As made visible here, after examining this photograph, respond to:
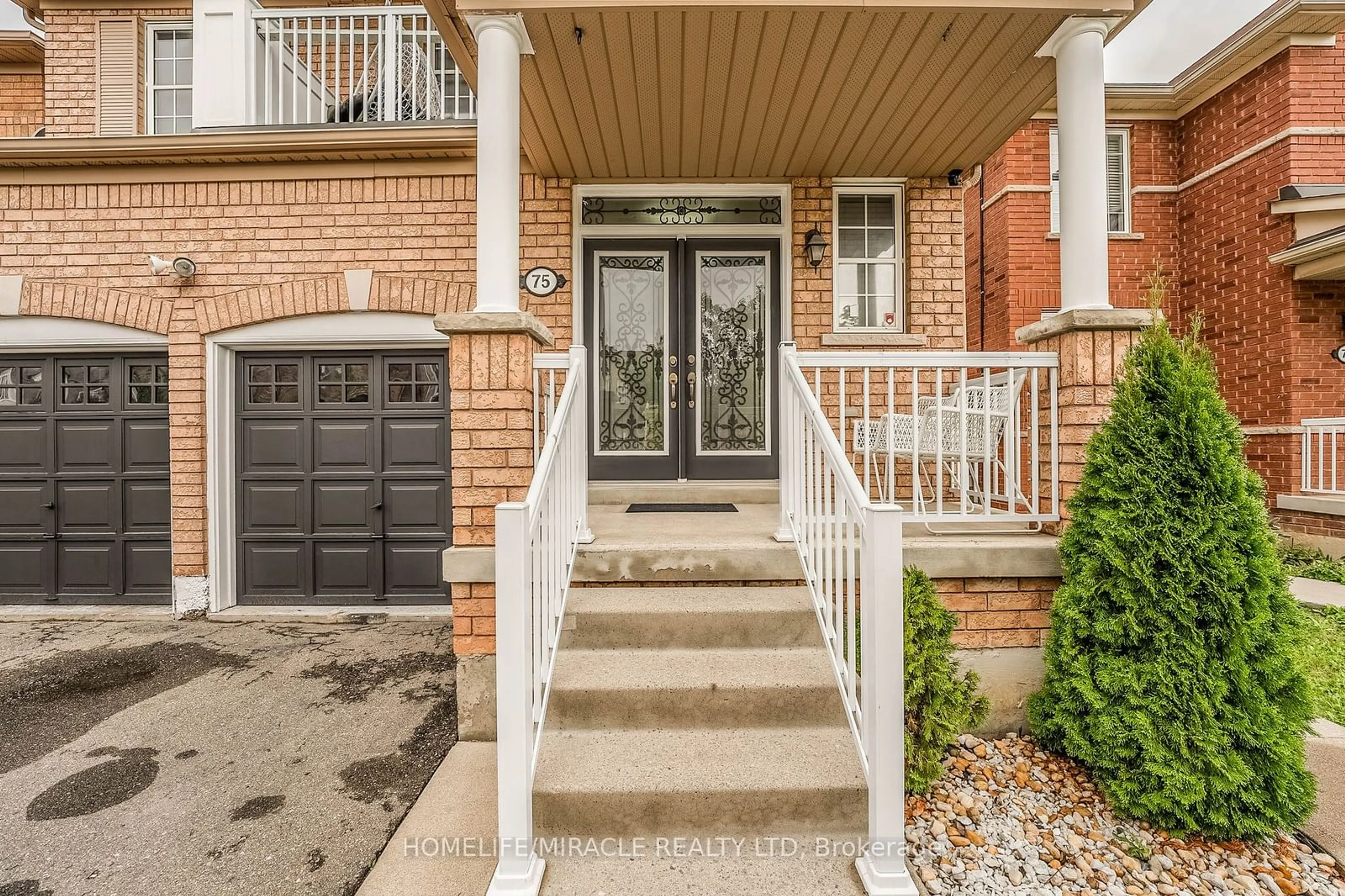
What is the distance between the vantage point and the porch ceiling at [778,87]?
9.00 ft

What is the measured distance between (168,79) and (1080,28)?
6.91 m

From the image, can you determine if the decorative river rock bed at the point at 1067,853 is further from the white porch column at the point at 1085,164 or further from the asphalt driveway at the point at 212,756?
the white porch column at the point at 1085,164

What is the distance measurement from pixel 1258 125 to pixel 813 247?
532cm

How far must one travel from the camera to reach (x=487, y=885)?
1.82 metres

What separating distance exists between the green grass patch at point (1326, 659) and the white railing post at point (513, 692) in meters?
2.77

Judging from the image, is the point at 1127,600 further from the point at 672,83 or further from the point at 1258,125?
the point at 1258,125

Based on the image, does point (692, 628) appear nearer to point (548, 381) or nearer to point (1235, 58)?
point (548, 381)

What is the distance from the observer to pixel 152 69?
533cm

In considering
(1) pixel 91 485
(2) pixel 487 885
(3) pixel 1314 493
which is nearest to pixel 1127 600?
(2) pixel 487 885

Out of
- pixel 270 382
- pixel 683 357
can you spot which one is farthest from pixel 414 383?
pixel 683 357

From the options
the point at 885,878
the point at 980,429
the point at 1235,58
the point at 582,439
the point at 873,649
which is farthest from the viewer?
the point at 1235,58

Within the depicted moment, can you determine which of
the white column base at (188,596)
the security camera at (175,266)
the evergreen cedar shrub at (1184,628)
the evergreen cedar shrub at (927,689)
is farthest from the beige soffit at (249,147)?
the evergreen cedar shrub at (1184,628)

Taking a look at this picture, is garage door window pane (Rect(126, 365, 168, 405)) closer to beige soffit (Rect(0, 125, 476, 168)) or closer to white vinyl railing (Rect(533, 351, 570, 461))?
beige soffit (Rect(0, 125, 476, 168))

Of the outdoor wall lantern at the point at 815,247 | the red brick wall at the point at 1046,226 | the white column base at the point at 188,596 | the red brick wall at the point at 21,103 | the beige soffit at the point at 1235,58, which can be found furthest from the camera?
the red brick wall at the point at 1046,226
